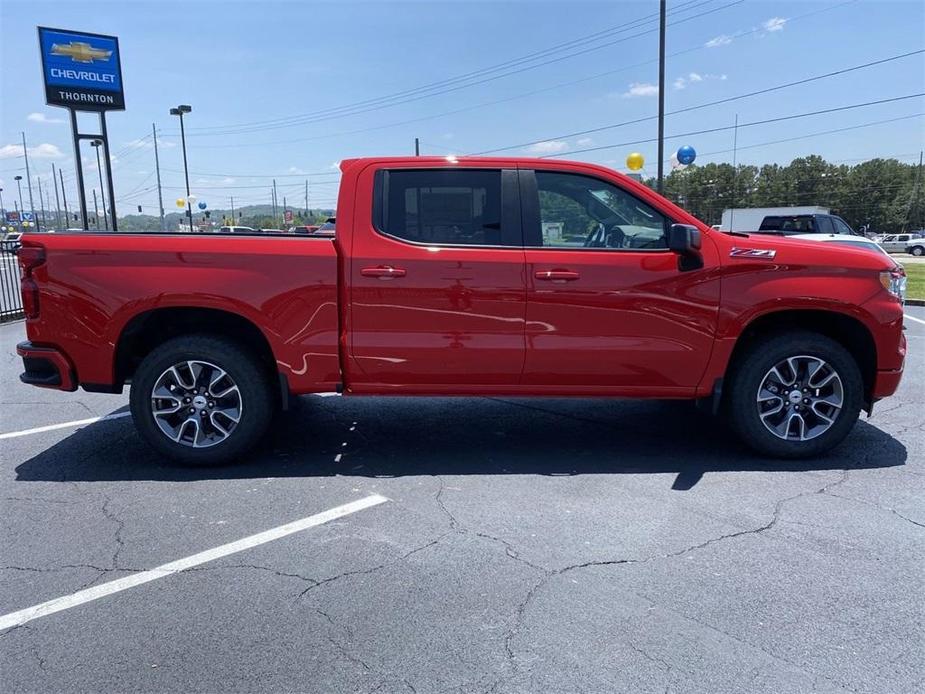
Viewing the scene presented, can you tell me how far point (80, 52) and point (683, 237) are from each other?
2069 cm

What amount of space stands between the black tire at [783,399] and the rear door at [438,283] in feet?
5.22

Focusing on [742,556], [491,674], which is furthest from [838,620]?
[491,674]

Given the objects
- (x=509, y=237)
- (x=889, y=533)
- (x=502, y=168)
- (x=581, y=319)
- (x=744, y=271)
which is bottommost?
(x=889, y=533)

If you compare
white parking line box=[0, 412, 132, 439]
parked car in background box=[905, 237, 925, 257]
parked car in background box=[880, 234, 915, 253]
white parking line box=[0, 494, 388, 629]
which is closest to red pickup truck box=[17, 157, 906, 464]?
white parking line box=[0, 494, 388, 629]

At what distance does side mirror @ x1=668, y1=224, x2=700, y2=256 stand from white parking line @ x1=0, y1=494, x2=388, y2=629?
2.46m

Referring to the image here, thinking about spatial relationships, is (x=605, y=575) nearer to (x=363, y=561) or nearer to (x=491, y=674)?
(x=491, y=674)

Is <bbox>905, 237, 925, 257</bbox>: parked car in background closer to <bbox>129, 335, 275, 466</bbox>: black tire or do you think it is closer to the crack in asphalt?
the crack in asphalt

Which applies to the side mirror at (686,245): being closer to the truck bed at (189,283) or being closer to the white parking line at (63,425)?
the truck bed at (189,283)

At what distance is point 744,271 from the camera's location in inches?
176

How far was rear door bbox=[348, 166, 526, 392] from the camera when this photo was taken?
439 cm

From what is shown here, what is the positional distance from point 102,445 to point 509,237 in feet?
11.6

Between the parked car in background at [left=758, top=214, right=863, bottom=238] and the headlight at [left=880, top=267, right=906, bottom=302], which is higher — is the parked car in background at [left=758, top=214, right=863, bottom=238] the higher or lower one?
the higher one

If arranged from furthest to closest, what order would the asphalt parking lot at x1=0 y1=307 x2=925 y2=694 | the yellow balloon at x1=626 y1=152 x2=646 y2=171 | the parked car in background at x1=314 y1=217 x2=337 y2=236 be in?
the yellow balloon at x1=626 y1=152 x2=646 y2=171 < the parked car in background at x1=314 y1=217 x2=337 y2=236 < the asphalt parking lot at x1=0 y1=307 x2=925 y2=694

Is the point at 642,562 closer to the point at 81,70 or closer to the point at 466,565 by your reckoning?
the point at 466,565
